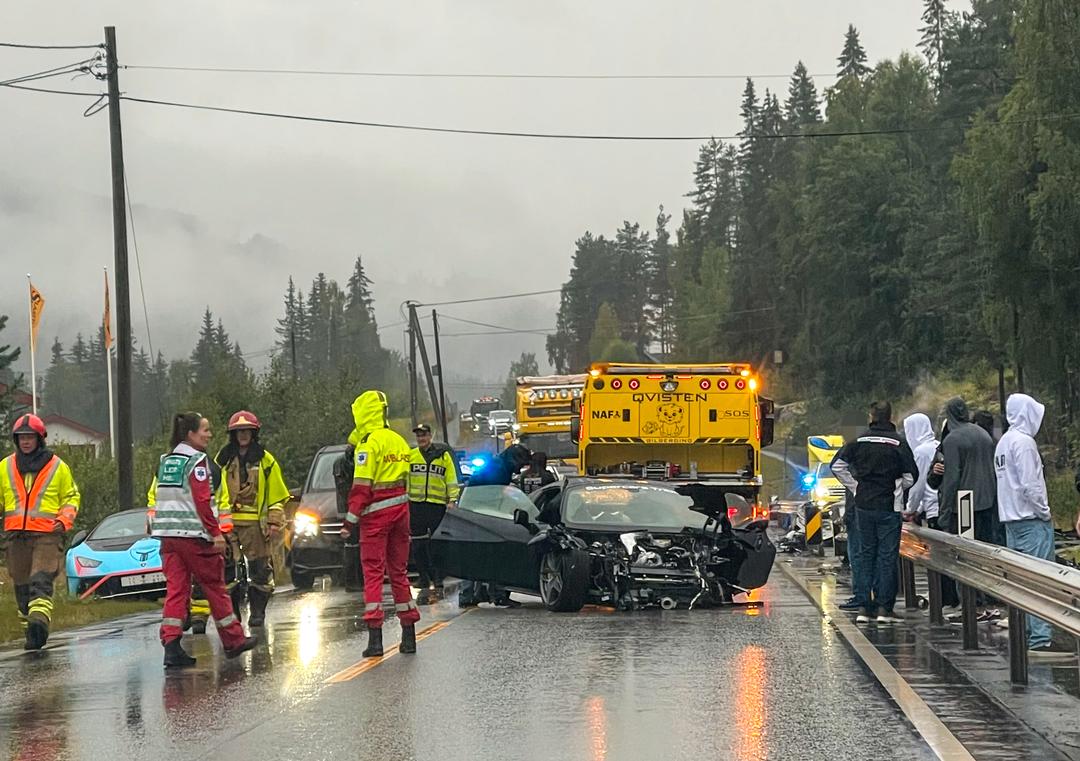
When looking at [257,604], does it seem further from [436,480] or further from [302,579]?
[302,579]

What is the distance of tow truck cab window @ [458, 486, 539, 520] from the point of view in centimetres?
1702

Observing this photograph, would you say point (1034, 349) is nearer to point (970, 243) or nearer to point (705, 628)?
point (970, 243)

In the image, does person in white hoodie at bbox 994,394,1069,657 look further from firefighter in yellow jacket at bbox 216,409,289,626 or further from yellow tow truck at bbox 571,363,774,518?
yellow tow truck at bbox 571,363,774,518

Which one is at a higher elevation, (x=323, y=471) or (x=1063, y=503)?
(x=323, y=471)

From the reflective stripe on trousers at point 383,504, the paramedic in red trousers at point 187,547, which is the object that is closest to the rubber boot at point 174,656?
the paramedic in red trousers at point 187,547

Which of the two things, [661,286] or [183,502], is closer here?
[183,502]

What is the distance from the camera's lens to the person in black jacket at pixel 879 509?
49.1 feet

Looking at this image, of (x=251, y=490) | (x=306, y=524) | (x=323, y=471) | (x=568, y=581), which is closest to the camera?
(x=251, y=490)

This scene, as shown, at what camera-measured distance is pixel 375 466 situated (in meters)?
12.7

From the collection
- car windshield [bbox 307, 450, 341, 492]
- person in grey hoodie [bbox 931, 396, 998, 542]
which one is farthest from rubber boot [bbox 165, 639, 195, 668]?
car windshield [bbox 307, 450, 341, 492]

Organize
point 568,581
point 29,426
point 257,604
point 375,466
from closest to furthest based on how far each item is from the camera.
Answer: point 375,466, point 29,426, point 257,604, point 568,581

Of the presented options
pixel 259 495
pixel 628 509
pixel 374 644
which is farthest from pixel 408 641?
pixel 628 509

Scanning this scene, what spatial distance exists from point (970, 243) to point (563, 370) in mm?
124978

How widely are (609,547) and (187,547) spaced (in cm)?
476
